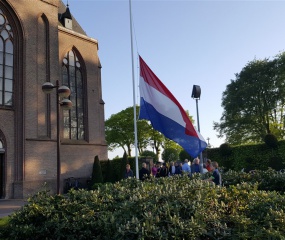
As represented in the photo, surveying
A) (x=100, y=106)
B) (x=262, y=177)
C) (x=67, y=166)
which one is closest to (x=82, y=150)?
(x=67, y=166)

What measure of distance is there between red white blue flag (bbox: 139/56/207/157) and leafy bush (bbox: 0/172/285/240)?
2953 mm

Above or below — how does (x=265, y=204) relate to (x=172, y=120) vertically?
below

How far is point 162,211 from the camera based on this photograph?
15.9 feet

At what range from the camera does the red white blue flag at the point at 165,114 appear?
9.76 metres

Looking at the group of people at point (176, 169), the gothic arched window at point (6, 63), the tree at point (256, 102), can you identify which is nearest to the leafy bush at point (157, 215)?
the group of people at point (176, 169)

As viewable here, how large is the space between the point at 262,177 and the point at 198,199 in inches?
353

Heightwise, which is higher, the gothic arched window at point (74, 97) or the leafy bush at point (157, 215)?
the gothic arched window at point (74, 97)

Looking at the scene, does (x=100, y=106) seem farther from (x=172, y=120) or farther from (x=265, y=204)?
(x=265, y=204)

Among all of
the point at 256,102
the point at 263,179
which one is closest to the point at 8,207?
the point at 263,179

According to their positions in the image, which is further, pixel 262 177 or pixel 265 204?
pixel 262 177

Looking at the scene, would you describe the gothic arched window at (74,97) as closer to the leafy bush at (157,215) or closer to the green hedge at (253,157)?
the green hedge at (253,157)

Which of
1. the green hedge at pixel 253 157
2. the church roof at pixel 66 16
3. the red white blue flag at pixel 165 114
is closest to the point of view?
the red white blue flag at pixel 165 114

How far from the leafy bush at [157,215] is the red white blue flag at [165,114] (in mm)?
2953

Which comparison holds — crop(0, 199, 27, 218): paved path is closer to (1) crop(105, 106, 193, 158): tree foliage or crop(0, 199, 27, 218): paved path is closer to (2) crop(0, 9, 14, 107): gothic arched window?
(2) crop(0, 9, 14, 107): gothic arched window
